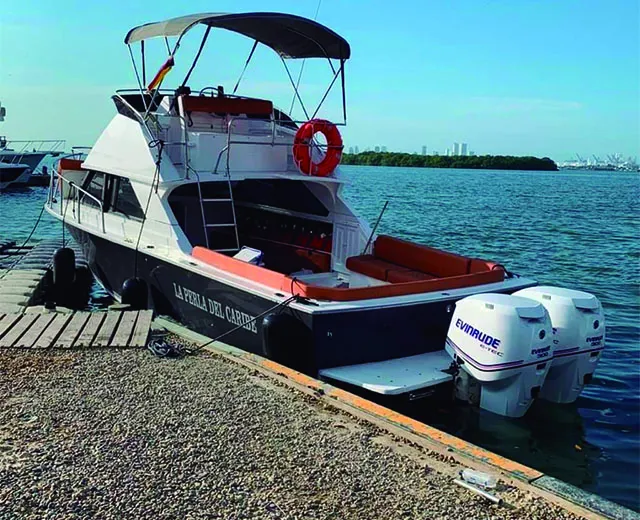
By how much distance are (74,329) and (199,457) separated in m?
2.95

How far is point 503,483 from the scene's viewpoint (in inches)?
151

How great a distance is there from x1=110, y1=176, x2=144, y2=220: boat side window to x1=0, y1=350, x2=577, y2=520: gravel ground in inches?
146

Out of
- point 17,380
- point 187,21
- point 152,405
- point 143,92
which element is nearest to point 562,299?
point 152,405

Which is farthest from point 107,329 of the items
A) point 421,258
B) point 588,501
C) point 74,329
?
point 588,501

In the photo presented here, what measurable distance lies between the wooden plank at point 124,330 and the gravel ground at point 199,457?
0.71 metres

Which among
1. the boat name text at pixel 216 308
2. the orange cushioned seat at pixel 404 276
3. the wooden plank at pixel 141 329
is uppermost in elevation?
the orange cushioned seat at pixel 404 276

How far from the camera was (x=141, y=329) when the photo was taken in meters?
6.48

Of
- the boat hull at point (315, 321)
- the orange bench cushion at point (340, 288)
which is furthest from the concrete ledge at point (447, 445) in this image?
the orange bench cushion at point (340, 288)

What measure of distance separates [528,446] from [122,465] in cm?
350

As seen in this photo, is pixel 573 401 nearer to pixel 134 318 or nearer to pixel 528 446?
pixel 528 446

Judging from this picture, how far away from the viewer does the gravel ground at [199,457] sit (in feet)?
11.5

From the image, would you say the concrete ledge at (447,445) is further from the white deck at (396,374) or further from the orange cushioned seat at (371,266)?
the orange cushioned seat at (371,266)

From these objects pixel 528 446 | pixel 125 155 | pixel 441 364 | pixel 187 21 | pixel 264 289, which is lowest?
pixel 528 446

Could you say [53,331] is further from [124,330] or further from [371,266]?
[371,266]
